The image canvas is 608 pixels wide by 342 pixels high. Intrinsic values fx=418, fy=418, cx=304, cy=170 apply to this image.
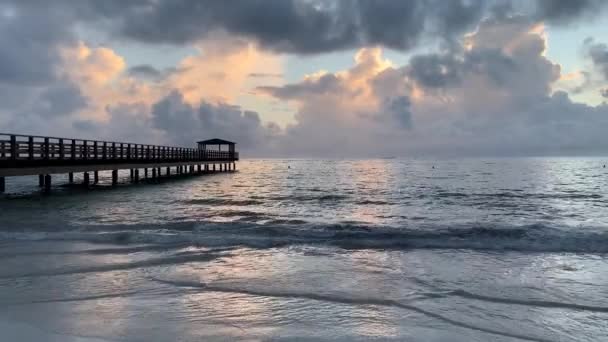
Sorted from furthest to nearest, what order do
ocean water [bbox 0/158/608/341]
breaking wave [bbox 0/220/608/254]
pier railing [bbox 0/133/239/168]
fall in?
pier railing [bbox 0/133/239/168] → breaking wave [bbox 0/220/608/254] → ocean water [bbox 0/158/608/341]

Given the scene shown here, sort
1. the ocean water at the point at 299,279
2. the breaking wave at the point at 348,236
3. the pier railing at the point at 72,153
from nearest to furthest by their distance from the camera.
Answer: the ocean water at the point at 299,279 → the breaking wave at the point at 348,236 → the pier railing at the point at 72,153

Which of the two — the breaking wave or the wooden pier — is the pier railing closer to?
the wooden pier

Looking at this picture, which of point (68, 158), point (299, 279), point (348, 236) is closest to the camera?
point (299, 279)

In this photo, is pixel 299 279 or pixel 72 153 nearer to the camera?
pixel 299 279

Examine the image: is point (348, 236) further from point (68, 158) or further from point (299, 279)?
point (68, 158)

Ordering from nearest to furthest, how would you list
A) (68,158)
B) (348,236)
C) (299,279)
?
(299,279)
(348,236)
(68,158)

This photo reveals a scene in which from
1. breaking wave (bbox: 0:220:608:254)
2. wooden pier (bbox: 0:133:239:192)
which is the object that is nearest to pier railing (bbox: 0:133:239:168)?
wooden pier (bbox: 0:133:239:192)

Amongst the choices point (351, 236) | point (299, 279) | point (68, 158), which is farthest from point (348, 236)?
point (68, 158)

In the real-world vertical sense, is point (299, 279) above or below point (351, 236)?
above

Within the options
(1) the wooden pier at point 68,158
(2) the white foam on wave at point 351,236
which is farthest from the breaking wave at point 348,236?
(1) the wooden pier at point 68,158

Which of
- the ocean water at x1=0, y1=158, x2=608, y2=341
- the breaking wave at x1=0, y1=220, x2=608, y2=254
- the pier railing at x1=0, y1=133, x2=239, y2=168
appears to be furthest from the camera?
the pier railing at x1=0, y1=133, x2=239, y2=168

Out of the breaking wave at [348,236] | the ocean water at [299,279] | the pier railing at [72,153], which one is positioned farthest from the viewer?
the pier railing at [72,153]

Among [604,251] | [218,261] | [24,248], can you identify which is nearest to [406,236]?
[604,251]

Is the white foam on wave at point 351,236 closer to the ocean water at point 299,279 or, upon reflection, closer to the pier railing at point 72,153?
the ocean water at point 299,279
